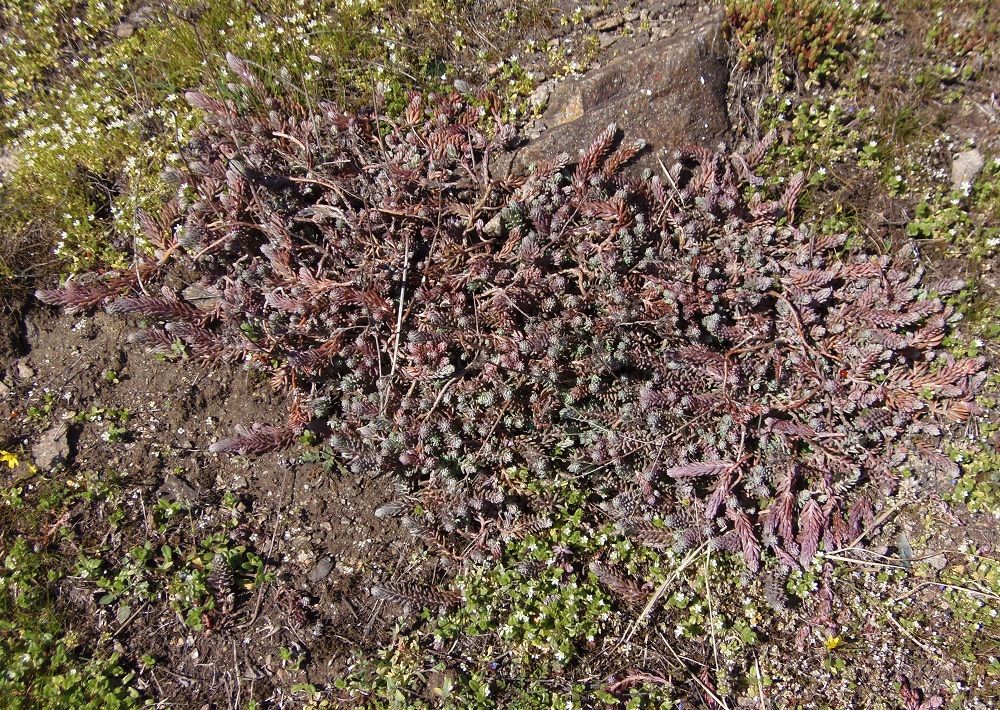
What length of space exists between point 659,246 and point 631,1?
1804 millimetres

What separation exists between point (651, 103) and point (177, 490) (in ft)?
12.3

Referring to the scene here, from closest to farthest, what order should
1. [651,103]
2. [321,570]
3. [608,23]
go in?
1. [321,570]
2. [651,103]
3. [608,23]

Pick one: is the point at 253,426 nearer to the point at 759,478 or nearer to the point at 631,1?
the point at 759,478

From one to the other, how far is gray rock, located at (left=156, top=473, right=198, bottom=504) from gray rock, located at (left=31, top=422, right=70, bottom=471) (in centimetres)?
60

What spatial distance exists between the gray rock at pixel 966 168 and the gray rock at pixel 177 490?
16.5 ft

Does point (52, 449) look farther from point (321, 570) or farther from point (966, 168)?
point (966, 168)

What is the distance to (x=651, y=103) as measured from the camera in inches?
167

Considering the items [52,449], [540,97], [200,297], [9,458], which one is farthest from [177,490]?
[540,97]

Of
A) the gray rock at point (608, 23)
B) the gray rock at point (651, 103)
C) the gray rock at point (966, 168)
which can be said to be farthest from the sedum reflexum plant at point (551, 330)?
the gray rock at point (608, 23)

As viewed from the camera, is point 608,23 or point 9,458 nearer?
point 9,458

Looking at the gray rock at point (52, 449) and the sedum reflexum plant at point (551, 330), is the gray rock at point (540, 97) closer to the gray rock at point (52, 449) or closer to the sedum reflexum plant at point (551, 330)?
the sedum reflexum plant at point (551, 330)

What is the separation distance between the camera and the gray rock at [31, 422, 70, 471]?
3846mm

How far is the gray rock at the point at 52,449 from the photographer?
3.85 m

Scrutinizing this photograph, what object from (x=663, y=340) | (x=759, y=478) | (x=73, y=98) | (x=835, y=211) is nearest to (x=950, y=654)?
(x=759, y=478)
